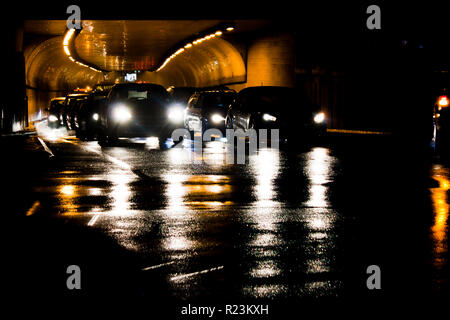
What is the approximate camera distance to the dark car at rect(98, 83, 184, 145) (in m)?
25.1

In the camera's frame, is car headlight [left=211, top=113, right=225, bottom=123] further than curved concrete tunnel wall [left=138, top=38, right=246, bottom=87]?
No

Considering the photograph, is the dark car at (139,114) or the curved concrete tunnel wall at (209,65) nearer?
the dark car at (139,114)

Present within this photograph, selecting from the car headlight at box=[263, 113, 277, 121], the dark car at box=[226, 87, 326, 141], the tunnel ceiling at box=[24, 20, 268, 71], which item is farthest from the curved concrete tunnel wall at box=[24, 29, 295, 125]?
the car headlight at box=[263, 113, 277, 121]

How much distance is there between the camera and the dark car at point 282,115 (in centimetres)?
2423

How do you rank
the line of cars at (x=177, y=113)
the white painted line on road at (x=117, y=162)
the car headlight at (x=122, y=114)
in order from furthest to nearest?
1. the car headlight at (x=122, y=114)
2. the line of cars at (x=177, y=113)
3. the white painted line on road at (x=117, y=162)

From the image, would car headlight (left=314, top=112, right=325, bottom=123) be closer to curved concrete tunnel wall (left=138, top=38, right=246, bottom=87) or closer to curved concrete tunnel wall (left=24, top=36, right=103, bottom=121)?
curved concrete tunnel wall (left=138, top=38, right=246, bottom=87)

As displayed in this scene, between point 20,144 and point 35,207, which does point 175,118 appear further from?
point 35,207

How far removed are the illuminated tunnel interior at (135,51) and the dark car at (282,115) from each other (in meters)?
9.29

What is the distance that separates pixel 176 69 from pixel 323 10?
144 feet

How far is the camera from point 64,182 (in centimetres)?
1459

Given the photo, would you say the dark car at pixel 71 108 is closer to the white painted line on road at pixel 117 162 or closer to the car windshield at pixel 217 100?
the car windshield at pixel 217 100

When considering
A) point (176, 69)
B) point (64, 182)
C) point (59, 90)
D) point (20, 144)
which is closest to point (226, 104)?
point (20, 144)

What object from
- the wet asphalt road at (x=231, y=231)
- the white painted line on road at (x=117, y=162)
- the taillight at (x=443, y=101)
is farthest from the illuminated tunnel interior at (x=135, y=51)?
the wet asphalt road at (x=231, y=231)

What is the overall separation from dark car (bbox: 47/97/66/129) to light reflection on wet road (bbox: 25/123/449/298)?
26.3 metres
